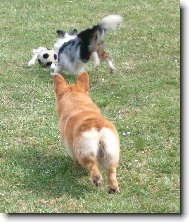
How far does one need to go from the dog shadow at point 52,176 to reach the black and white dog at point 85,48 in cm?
370

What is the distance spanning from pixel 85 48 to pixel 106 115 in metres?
2.38

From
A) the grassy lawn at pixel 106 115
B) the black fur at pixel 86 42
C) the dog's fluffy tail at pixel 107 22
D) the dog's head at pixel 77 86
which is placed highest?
the dog's head at pixel 77 86

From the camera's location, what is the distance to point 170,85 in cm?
950

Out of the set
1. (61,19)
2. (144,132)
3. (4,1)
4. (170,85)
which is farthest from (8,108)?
(4,1)

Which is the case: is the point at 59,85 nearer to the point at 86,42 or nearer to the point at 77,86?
the point at 77,86

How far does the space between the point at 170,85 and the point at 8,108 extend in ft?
9.81

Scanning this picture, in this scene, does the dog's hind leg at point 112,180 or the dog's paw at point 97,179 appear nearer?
the dog's paw at point 97,179

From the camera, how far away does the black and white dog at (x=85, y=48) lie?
9992 mm

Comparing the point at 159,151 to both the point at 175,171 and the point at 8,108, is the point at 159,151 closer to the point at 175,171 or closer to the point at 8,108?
the point at 175,171

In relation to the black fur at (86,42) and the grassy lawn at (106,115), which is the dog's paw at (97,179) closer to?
the grassy lawn at (106,115)

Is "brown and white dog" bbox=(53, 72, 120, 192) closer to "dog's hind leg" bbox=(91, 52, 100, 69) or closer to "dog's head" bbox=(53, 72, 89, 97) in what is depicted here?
"dog's head" bbox=(53, 72, 89, 97)

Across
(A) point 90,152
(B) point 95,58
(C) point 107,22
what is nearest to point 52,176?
(A) point 90,152

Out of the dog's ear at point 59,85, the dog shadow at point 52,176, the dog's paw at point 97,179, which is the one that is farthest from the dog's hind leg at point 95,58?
the dog's paw at point 97,179

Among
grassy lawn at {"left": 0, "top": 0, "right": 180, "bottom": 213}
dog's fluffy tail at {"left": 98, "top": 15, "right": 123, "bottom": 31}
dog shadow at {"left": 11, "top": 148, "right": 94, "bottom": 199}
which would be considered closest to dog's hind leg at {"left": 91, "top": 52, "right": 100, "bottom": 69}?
grassy lawn at {"left": 0, "top": 0, "right": 180, "bottom": 213}
